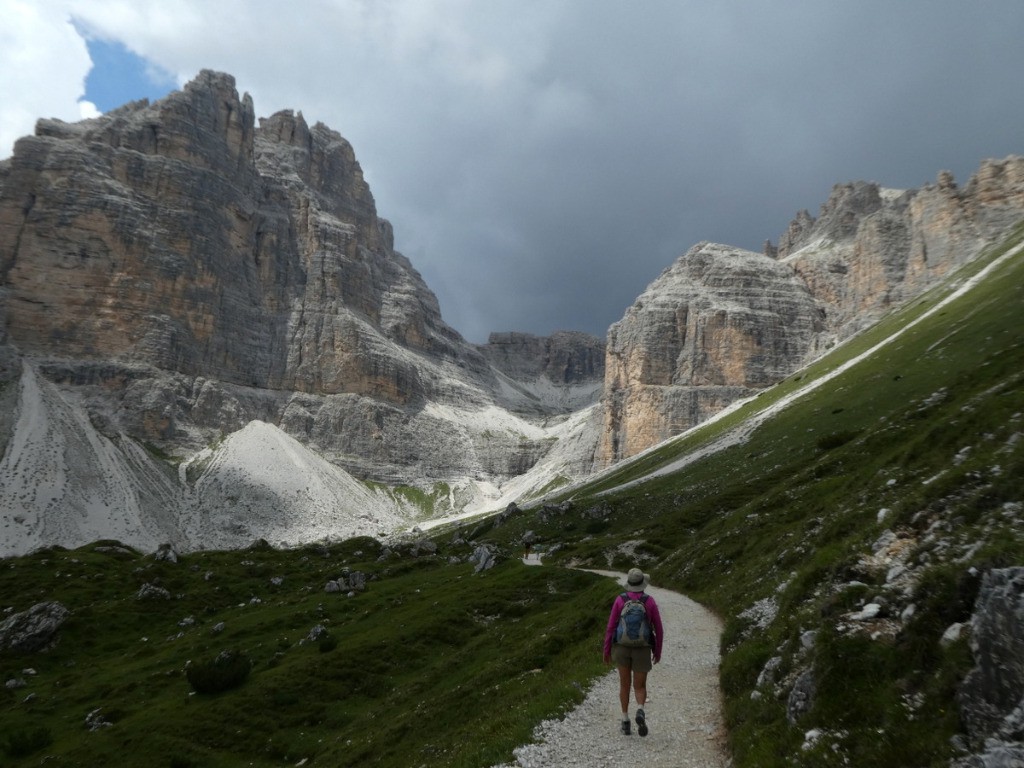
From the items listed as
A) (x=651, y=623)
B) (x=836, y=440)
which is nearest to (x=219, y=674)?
(x=651, y=623)

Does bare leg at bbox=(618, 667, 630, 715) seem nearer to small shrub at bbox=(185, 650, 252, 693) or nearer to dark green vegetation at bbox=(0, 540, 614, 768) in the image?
dark green vegetation at bbox=(0, 540, 614, 768)

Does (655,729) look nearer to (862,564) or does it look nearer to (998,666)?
(862,564)

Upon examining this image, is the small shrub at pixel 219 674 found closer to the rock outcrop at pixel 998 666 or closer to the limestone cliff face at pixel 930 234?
the rock outcrop at pixel 998 666

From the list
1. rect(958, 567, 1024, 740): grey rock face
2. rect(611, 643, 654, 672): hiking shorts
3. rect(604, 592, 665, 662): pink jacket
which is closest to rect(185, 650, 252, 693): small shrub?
rect(604, 592, 665, 662): pink jacket

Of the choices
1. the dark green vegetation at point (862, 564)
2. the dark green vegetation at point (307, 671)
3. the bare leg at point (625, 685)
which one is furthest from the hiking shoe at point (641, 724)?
the dark green vegetation at point (307, 671)

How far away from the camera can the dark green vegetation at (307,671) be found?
20594 mm

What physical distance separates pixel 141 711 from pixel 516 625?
65.6 ft

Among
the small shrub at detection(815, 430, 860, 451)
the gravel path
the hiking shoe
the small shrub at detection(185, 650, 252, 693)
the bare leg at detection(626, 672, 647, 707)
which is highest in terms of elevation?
the small shrub at detection(815, 430, 860, 451)

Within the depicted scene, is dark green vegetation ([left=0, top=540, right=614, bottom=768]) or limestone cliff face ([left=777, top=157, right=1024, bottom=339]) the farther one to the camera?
limestone cliff face ([left=777, top=157, right=1024, bottom=339])

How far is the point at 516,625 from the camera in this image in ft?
111

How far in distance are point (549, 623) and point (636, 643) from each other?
61.5 feet

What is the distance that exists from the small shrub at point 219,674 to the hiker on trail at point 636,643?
89.2 ft

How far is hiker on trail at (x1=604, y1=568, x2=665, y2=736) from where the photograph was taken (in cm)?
1290

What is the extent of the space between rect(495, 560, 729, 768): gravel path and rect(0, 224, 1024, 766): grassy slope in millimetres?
614
